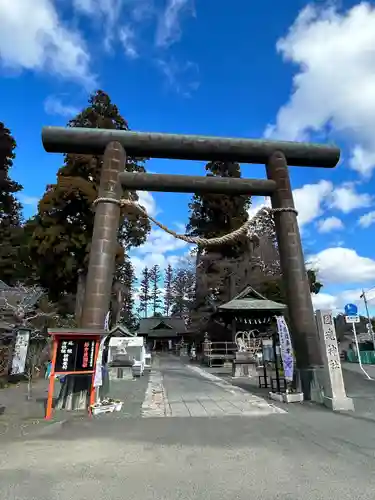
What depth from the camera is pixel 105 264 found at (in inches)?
318

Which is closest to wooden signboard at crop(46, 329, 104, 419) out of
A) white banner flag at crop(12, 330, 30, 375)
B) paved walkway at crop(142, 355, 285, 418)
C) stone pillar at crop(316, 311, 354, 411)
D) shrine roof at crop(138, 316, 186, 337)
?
paved walkway at crop(142, 355, 285, 418)

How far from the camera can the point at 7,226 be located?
1268 inches

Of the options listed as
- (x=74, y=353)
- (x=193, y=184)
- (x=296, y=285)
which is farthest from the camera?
(x=193, y=184)

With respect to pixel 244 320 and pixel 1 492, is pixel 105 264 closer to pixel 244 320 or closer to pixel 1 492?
pixel 1 492

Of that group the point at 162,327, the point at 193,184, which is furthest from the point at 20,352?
the point at 162,327

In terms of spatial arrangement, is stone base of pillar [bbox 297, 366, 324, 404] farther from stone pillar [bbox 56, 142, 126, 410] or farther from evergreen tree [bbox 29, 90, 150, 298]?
evergreen tree [bbox 29, 90, 150, 298]

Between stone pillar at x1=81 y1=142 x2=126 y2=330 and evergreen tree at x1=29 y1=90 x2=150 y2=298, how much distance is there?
11765 mm

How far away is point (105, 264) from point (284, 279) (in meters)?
4.76

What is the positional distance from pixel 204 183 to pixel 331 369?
563 centimetres

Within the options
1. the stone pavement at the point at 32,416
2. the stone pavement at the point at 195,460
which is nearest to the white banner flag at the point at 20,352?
the stone pavement at the point at 32,416

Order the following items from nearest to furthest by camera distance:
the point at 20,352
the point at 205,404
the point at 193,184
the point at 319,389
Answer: the point at 319,389 < the point at 205,404 < the point at 193,184 < the point at 20,352

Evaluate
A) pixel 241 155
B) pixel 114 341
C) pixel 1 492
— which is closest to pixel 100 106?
pixel 114 341

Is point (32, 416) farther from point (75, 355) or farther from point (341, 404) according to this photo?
point (341, 404)

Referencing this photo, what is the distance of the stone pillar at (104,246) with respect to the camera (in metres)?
7.73
